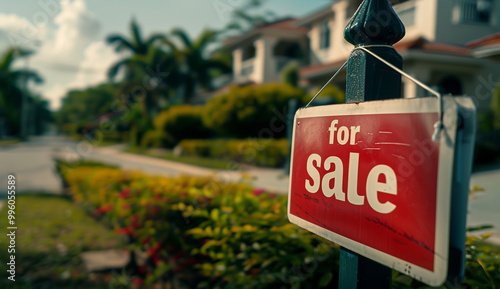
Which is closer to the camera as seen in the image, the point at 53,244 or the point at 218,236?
the point at 218,236

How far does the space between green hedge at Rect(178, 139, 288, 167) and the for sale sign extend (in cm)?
1303

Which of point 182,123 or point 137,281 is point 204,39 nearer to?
point 182,123

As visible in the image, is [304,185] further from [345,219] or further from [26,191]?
[26,191]

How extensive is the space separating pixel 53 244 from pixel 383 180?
5.12m

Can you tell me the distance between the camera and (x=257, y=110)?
1833 centimetres

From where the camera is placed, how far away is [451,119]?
0.87m

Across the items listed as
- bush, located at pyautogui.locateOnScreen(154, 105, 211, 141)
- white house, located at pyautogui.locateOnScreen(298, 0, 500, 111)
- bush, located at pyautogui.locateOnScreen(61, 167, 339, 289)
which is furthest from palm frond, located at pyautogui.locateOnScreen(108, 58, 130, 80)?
bush, located at pyautogui.locateOnScreen(61, 167, 339, 289)

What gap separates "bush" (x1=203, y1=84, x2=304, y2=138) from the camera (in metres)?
18.2

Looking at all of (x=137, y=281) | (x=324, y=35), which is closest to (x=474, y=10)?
(x=324, y=35)

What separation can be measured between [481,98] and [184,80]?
21.1 meters

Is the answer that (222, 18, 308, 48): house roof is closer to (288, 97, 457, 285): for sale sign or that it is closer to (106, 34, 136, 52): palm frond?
(106, 34, 136, 52): palm frond

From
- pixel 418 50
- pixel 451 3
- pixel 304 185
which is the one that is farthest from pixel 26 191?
pixel 451 3

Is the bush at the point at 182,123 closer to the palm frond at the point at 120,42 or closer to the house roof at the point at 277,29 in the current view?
the house roof at the point at 277,29

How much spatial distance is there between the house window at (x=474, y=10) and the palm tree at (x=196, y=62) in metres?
19.0
